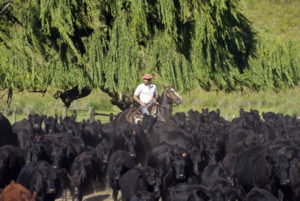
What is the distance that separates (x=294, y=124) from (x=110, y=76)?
756 centimetres

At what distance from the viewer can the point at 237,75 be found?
1034 inches

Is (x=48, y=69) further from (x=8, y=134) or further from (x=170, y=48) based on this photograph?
(x=8, y=134)

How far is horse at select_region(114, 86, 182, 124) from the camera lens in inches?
766

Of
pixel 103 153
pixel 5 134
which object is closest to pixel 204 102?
pixel 5 134

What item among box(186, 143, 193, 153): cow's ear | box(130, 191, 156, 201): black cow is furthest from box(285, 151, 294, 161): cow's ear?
box(130, 191, 156, 201): black cow

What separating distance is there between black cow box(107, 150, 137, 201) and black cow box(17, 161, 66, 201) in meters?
1.48

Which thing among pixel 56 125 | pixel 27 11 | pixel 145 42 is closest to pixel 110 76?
pixel 145 42

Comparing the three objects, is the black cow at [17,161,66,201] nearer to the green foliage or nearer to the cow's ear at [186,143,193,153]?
the cow's ear at [186,143,193,153]

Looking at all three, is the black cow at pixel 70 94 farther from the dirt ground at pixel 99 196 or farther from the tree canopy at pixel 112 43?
the dirt ground at pixel 99 196

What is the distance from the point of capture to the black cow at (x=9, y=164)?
42.6 ft

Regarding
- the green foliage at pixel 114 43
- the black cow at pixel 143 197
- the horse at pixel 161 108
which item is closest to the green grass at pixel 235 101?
the green foliage at pixel 114 43

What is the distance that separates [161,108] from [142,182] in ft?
26.1

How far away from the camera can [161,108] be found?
19734 mm

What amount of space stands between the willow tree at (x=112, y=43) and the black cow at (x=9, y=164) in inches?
406
